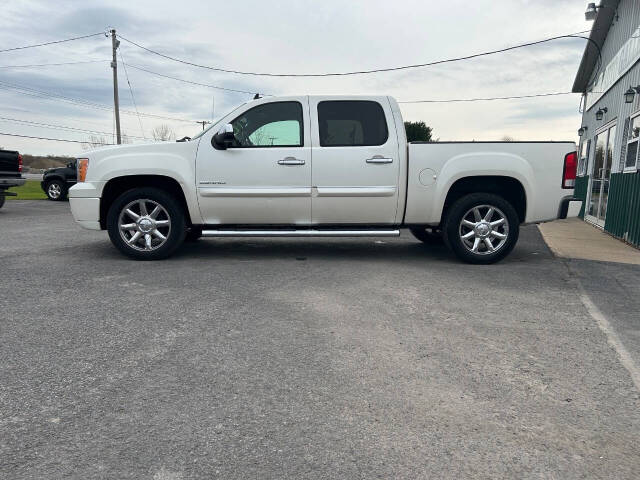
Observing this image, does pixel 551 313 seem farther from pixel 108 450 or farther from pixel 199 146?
pixel 199 146

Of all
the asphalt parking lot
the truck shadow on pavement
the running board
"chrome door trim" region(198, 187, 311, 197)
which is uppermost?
"chrome door trim" region(198, 187, 311, 197)

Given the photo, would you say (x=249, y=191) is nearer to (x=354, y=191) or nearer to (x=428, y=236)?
(x=354, y=191)

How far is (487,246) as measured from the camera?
7023mm

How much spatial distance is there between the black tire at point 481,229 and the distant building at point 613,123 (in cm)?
371

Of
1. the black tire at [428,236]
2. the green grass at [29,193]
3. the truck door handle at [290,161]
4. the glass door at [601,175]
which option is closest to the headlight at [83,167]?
the truck door handle at [290,161]

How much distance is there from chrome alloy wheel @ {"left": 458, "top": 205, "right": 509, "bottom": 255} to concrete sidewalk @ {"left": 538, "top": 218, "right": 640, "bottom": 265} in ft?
5.42

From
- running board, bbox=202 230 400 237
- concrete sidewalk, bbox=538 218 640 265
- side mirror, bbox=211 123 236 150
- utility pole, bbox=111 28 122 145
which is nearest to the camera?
side mirror, bbox=211 123 236 150

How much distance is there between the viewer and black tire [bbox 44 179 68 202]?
20.2 m

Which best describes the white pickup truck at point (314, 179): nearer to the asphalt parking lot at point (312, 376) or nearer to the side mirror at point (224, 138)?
the side mirror at point (224, 138)

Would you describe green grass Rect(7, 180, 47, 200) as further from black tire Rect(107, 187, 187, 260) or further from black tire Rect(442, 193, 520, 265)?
black tire Rect(442, 193, 520, 265)

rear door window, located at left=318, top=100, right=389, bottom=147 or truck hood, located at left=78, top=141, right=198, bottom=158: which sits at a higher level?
rear door window, located at left=318, top=100, right=389, bottom=147

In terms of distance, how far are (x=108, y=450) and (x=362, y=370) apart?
1.54 metres

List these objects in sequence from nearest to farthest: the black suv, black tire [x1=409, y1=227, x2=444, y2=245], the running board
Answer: the running board, black tire [x1=409, y1=227, x2=444, y2=245], the black suv

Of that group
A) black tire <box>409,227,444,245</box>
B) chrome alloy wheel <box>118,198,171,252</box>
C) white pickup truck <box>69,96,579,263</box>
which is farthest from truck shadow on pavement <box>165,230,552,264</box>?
white pickup truck <box>69,96,579,263</box>
